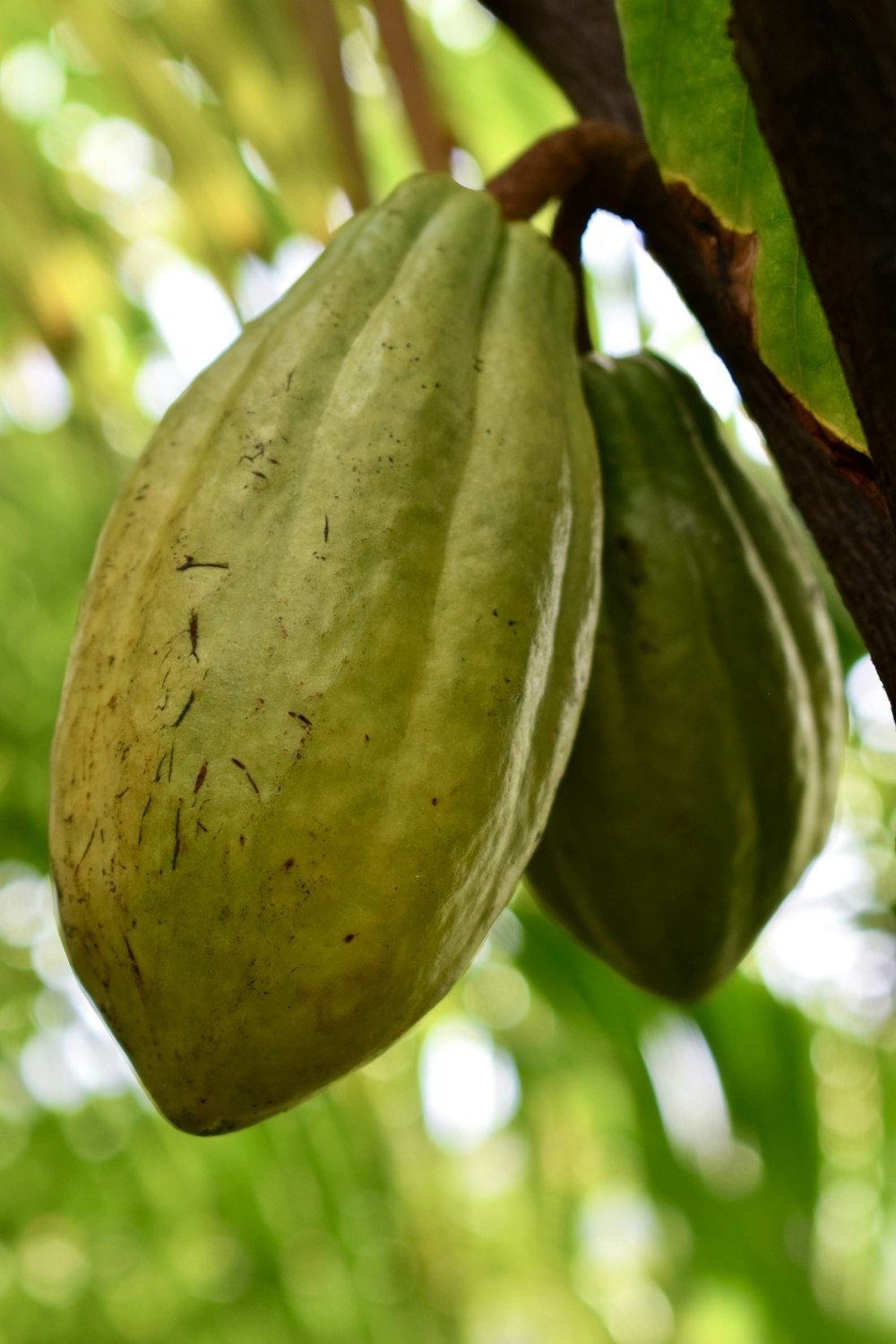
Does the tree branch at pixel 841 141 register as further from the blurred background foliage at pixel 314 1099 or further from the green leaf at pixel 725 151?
the blurred background foliage at pixel 314 1099

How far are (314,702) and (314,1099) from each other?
165cm

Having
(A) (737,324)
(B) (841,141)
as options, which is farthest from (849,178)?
(A) (737,324)

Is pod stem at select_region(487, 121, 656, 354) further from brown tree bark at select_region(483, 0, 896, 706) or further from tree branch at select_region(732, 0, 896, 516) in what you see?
tree branch at select_region(732, 0, 896, 516)

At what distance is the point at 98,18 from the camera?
184cm

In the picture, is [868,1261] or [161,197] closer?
[161,197]

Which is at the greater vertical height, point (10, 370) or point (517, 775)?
point (10, 370)

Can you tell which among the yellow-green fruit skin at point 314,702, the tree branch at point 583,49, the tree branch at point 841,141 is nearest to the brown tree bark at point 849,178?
the tree branch at point 841,141

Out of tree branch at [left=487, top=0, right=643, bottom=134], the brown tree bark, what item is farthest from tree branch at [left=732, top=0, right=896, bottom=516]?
tree branch at [left=487, top=0, right=643, bottom=134]

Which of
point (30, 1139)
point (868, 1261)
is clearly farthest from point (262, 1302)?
point (868, 1261)

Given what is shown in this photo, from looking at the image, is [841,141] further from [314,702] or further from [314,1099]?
[314,1099]

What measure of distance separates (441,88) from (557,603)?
130 centimetres

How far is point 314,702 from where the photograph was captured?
2.35ft

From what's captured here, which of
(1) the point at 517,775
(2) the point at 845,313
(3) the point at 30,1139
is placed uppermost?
(2) the point at 845,313

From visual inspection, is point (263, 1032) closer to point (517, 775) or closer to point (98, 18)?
point (517, 775)
